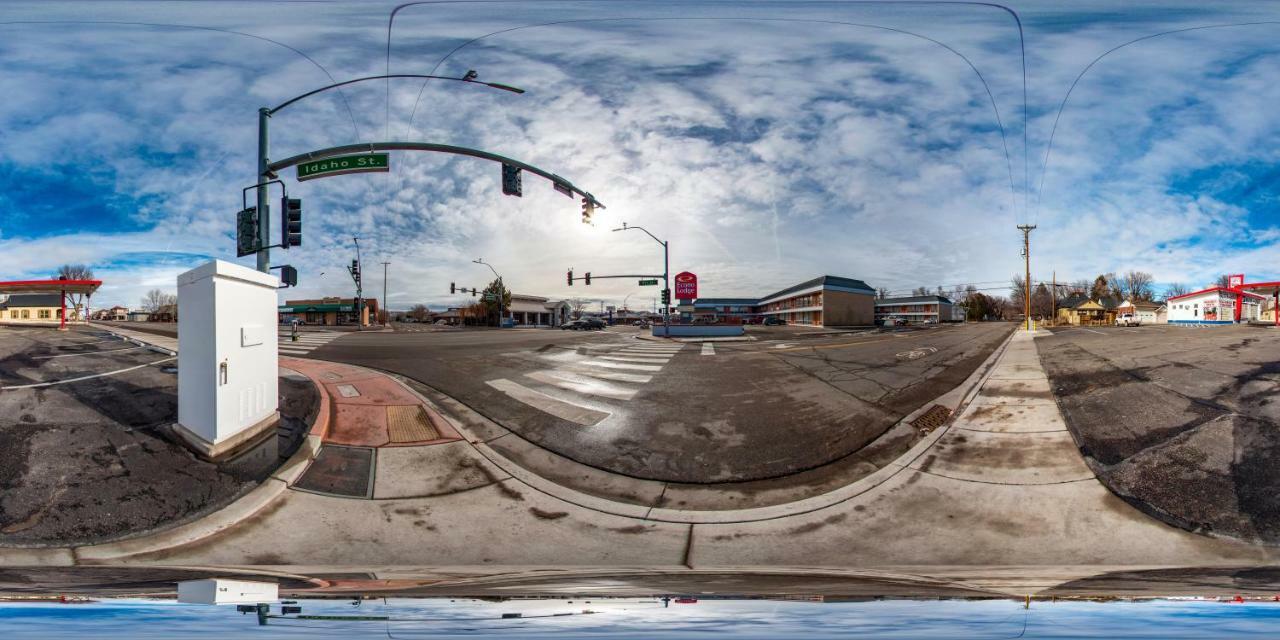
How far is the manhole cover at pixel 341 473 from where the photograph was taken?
11.3 feet

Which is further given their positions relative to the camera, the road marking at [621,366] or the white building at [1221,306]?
the white building at [1221,306]

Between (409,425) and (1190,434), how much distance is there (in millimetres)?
7885

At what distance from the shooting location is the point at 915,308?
60.1 metres

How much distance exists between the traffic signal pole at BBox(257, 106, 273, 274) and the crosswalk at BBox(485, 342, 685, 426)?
11.3 ft

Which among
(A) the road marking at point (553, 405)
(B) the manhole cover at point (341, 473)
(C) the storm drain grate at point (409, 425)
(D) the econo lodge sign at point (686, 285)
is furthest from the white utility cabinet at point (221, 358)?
(D) the econo lodge sign at point (686, 285)

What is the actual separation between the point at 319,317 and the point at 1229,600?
59970 mm

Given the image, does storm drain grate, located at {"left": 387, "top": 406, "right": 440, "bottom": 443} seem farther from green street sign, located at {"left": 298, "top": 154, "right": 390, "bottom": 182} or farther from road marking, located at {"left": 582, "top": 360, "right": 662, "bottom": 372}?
green street sign, located at {"left": 298, "top": 154, "right": 390, "bottom": 182}

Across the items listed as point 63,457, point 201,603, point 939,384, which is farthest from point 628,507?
point 939,384

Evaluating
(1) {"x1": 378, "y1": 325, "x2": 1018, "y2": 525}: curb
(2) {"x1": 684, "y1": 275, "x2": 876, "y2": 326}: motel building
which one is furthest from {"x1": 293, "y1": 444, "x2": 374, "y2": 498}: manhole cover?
(2) {"x1": 684, "y1": 275, "x2": 876, "y2": 326}: motel building

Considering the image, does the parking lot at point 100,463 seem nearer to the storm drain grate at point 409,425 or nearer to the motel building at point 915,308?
A: the storm drain grate at point 409,425

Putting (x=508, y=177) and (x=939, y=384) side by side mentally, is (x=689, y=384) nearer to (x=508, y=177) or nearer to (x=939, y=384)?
(x=939, y=384)

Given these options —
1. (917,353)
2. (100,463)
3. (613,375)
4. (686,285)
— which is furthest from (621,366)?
(686,285)

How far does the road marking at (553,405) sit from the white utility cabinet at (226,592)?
315cm

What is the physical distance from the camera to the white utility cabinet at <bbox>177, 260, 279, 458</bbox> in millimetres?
3742
